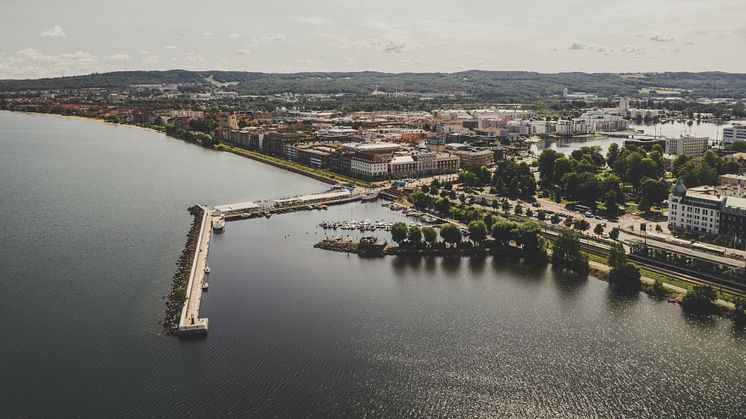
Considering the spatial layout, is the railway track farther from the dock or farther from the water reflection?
the dock

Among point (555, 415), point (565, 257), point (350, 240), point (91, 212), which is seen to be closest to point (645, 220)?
point (565, 257)

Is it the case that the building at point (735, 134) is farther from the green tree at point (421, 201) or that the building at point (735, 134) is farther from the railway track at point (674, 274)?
the railway track at point (674, 274)

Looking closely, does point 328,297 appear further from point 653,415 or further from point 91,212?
point 91,212

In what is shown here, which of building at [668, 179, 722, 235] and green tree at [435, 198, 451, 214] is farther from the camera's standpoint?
green tree at [435, 198, 451, 214]

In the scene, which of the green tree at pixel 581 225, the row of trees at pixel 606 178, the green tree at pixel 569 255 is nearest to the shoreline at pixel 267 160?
the row of trees at pixel 606 178

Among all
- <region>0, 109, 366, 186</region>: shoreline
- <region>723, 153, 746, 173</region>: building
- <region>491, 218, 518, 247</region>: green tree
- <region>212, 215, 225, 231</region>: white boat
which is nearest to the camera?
<region>491, 218, 518, 247</region>: green tree

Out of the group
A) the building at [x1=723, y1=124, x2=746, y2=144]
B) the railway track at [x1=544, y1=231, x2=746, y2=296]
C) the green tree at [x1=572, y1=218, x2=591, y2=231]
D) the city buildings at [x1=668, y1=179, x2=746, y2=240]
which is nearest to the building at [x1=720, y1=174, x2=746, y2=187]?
the city buildings at [x1=668, y1=179, x2=746, y2=240]
